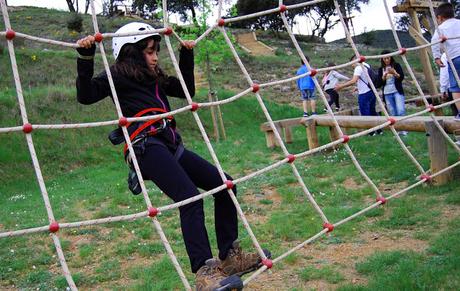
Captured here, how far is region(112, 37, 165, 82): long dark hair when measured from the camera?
111 inches

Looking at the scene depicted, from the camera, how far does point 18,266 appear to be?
14.9 feet

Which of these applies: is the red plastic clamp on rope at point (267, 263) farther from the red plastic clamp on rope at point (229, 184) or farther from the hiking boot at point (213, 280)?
the red plastic clamp on rope at point (229, 184)

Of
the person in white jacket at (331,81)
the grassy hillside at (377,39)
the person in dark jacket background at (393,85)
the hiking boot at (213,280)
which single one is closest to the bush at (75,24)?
the grassy hillside at (377,39)

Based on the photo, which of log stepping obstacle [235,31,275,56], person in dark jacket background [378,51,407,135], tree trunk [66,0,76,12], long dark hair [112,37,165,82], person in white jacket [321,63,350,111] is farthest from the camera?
tree trunk [66,0,76,12]

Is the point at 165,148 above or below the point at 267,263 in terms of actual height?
above

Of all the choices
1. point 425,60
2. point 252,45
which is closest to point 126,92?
point 425,60

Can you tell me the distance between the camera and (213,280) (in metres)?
2.62

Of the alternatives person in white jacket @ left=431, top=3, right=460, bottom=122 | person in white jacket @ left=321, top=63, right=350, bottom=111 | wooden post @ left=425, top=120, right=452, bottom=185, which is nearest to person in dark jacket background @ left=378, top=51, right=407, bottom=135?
person in white jacket @ left=321, top=63, right=350, bottom=111

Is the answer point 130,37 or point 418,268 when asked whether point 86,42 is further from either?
point 418,268

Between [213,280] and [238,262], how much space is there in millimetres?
320

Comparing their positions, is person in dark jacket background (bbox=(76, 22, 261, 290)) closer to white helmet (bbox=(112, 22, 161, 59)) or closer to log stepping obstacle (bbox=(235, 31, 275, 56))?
white helmet (bbox=(112, 22, 161, 59))

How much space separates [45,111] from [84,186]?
14.7 feet

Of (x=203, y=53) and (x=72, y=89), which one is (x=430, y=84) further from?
(x=72, y=89)

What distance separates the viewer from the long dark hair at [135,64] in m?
2.83
